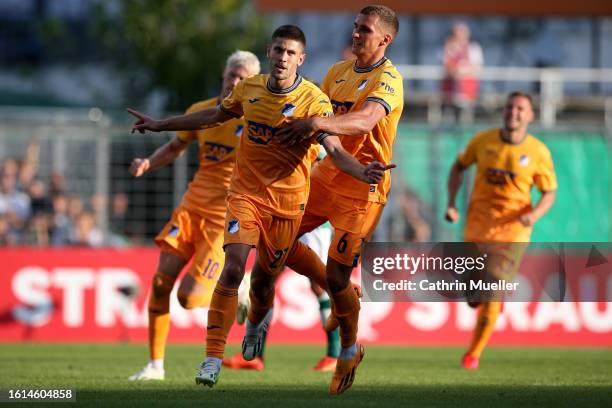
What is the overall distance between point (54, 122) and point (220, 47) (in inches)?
348

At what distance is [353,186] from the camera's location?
399 inches

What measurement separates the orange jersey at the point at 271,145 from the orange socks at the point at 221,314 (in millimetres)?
733

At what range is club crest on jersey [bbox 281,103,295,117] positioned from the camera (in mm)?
9422

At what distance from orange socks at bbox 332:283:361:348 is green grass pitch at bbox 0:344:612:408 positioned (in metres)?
0.46

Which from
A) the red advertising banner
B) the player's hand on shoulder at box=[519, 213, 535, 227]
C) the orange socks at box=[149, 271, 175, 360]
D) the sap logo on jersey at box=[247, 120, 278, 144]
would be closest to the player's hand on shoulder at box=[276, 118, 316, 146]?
the sap logo on jersey at box=[247, 120, 278, 144]

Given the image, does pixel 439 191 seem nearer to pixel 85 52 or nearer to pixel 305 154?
pixel 305 154

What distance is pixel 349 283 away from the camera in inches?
396

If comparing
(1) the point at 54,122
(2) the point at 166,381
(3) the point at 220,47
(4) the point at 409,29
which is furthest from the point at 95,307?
(4) the point at 409,29

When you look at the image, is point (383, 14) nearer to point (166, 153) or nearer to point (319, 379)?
point (166, 153)

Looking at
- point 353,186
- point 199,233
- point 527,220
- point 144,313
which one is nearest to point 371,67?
point 353,186

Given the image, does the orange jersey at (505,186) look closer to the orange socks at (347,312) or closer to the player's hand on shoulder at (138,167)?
the orange socks at (347,312)

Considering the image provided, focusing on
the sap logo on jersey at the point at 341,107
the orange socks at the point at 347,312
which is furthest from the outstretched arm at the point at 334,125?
the orange socks at the point at 347,312

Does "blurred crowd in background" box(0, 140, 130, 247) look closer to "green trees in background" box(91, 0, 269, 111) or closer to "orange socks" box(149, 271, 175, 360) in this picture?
"orange socks" box(149, 271, 175, 360)

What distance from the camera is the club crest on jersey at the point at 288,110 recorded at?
942 cm
